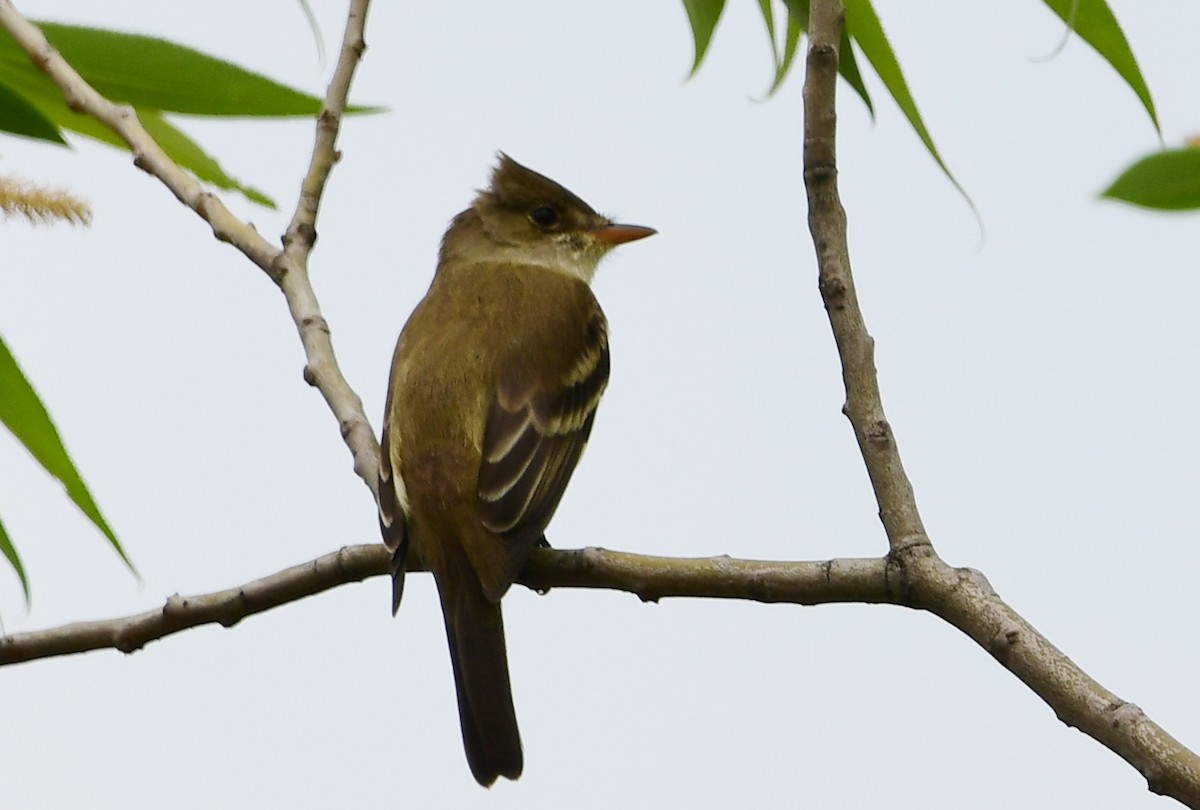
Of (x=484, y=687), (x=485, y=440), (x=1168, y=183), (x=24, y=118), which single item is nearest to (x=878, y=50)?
(x=1168, y=183)

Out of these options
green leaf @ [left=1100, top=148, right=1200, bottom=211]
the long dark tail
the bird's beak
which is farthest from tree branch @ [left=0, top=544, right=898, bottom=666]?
the bird's beak

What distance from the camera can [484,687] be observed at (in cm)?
352

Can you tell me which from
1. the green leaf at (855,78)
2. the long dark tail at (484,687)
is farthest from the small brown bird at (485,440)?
the green leaf at (855,78)

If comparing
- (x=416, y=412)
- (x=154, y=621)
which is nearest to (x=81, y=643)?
(x=154, y=621)

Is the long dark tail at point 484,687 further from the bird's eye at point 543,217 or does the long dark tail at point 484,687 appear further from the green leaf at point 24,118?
the bird's eye at point 543,217

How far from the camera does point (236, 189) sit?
13.0 feet

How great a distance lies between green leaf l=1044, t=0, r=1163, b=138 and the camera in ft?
10.2

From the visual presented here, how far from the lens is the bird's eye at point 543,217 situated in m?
5.34

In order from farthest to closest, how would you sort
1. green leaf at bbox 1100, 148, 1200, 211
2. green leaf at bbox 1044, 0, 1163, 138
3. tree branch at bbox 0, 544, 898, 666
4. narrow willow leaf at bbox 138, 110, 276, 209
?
narrow willow leaf at bbox 138, 110, 276, 209 < green leaf at bbox 1044, 0, 1163, 138 < green leaf at bbox 1100, 148, 1200, 211 < tree branch at bbox 0, 544, 898, 666

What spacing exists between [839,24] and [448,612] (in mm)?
1486

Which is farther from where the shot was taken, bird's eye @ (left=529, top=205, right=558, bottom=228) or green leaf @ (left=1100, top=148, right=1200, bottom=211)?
bird's eye @ (left=529, top=205, right=558, bottom=228)

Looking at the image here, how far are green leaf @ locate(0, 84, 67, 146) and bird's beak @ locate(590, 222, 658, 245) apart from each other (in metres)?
2.04

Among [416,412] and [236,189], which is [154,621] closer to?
[416,412]

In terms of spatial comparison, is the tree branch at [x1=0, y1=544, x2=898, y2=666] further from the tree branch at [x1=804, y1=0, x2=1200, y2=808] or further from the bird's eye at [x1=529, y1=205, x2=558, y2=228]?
the bird's eye at [x1=529, y1=205, x2=558, y2=228]
